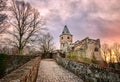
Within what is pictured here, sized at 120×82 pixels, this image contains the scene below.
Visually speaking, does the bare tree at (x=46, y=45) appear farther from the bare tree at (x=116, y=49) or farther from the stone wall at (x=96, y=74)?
the stone wall at (x=96, y=74)

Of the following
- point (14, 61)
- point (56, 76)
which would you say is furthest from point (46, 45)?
point (56, 76)

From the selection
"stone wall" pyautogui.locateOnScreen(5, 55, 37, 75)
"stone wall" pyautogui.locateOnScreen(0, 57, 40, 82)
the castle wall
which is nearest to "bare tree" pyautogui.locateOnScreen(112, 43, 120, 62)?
the castle wall

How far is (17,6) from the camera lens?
32812 mm

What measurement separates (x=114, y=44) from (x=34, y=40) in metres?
42.2

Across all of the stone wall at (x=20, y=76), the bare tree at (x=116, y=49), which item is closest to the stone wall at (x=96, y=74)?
the stone wall at (x=20, y=76)

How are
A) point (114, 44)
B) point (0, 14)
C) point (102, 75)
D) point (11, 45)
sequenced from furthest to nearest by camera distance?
point (114, 44), point (11, 45), point (0, 14), point (102, 75)

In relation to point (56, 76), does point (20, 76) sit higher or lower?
higher

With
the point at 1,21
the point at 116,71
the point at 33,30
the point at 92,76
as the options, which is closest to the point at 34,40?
the point at 33,30

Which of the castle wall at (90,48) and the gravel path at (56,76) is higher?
the castle wall at (90,48)

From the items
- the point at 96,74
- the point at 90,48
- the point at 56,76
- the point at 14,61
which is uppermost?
the point at 90,48

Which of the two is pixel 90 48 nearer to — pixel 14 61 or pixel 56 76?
pixel 14 61

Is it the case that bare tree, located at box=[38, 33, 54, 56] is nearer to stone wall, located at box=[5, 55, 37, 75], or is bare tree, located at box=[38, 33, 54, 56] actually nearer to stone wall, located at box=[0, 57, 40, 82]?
stone wall, located at box=[5, 55, 37, 75]

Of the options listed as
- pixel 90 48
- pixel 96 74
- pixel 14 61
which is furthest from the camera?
pixel 90 48

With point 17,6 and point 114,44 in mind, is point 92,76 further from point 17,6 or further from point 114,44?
point 114,44
